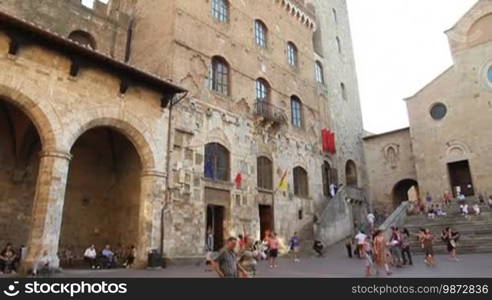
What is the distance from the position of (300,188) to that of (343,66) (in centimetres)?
1346

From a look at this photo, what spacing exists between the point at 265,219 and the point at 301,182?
4032 millimetres

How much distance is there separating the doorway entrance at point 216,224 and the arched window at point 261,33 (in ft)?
33.2

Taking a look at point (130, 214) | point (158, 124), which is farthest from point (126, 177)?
point (158, 124)

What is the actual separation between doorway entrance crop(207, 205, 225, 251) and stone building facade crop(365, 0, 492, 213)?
16611 mm

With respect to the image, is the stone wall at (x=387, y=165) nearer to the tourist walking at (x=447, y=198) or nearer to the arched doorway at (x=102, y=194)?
the tourist walking at (x=447, y=198)

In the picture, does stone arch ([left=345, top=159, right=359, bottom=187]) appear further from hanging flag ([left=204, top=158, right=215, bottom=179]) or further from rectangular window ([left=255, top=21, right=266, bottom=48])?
hanging flag ([left=204, top=158, right=215, bottom=179])

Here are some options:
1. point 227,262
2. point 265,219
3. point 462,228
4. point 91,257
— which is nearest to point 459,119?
point 462,228

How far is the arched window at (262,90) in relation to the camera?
19922 mm

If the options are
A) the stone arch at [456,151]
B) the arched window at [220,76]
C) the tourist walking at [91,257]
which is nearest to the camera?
the tourist walking at [91,257]

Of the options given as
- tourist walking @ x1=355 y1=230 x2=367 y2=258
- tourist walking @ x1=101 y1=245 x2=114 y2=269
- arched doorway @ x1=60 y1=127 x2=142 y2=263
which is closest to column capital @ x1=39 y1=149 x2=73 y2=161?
arched doorway @ x1=60 y1=127 x2=142 y2=263

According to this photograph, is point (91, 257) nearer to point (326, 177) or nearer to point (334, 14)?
point (326, 177)

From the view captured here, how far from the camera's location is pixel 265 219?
18438mm

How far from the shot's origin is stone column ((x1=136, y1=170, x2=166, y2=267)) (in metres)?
12.7

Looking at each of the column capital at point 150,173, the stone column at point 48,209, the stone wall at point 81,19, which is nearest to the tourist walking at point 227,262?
the stone column at point 48,209
